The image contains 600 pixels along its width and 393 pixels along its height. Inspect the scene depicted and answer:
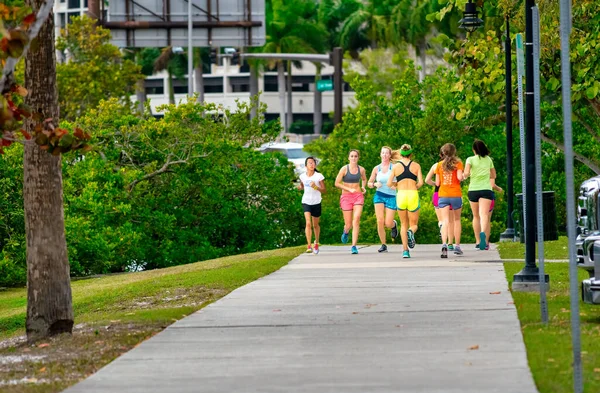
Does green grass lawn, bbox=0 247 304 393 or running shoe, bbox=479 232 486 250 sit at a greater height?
running shoe, bbox=479 232 486 250

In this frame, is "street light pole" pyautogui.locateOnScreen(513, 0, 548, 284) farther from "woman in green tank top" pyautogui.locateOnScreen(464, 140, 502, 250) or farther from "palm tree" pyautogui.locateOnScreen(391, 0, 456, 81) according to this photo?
"palm tree" pyautogui.locateOnScreen(391, 0, 456, 81)

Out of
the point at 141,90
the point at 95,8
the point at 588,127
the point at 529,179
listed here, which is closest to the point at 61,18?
the point at 141,90

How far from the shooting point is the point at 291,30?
92.1 m

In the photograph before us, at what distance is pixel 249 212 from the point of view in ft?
92.7

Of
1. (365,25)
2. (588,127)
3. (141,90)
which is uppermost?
(365,25)

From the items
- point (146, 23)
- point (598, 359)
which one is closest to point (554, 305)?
point (598, 359)

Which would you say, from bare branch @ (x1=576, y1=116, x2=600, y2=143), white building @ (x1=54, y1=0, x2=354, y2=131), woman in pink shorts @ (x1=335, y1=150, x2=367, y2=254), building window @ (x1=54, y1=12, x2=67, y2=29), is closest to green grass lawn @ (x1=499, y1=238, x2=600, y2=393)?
woman in pink shorts @ (x1=335, y1=150, x2=367, y2=254)

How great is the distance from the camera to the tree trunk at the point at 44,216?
504 inches

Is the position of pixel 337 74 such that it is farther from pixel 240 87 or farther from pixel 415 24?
pixel 240 87

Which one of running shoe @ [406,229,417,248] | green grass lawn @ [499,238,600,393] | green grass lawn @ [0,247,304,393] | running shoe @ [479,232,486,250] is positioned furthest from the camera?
running shoe @ [479,232,486,250]

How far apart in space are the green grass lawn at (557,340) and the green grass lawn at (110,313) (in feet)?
10.5

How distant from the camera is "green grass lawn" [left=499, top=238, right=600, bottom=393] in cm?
912

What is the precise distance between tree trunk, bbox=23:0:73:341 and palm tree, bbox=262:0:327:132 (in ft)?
252

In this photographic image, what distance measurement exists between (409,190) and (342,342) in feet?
31.0
